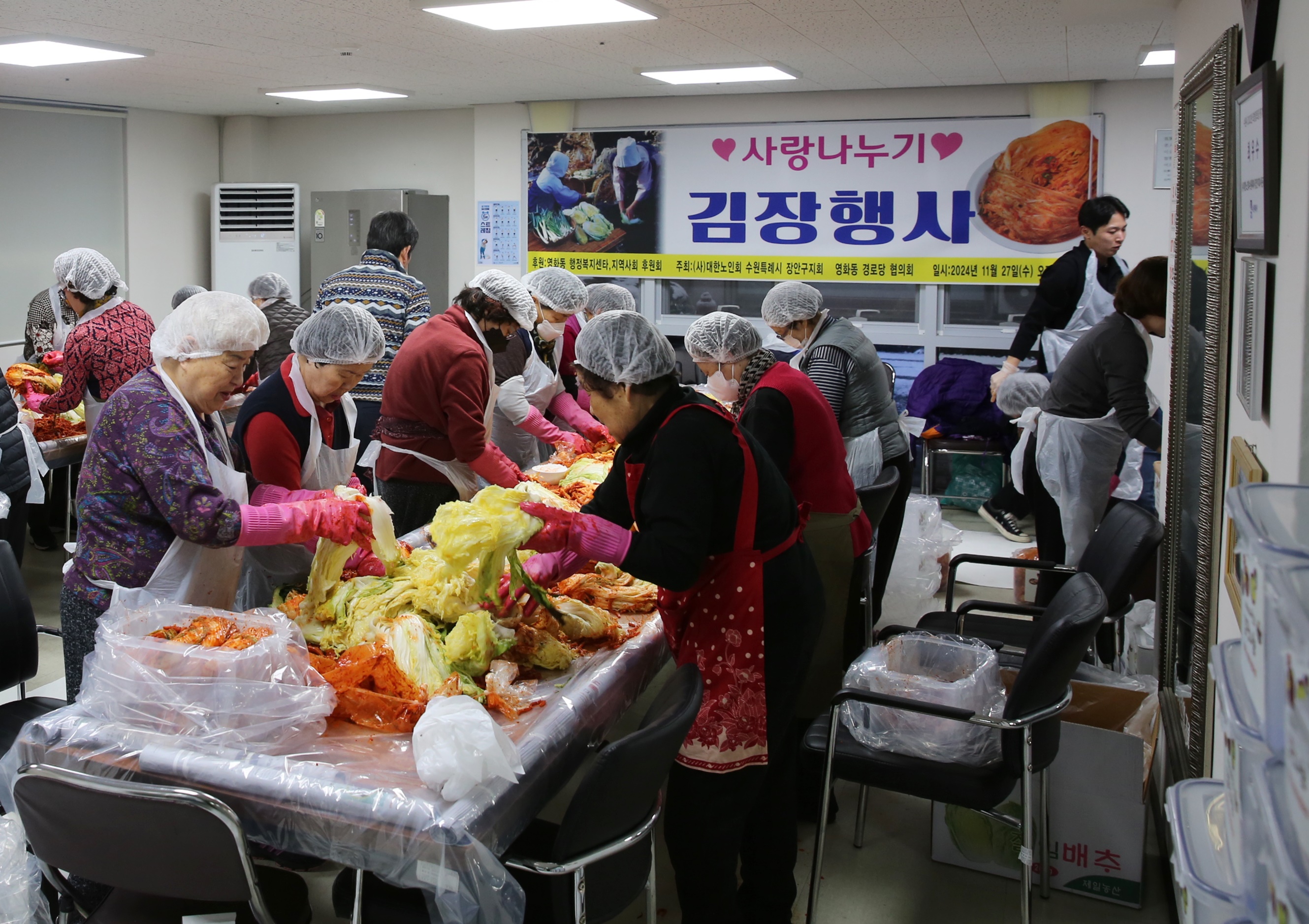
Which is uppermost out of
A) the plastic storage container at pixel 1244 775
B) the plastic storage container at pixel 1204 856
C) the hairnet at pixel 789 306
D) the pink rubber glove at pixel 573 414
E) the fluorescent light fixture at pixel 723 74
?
the fluorescent light fixture at pixel 723 74

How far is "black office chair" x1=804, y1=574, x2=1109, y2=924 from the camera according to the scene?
92.3 inches

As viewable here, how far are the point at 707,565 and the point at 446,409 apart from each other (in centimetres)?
156

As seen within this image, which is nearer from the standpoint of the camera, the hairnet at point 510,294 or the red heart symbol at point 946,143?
the hairnet at point 510,294

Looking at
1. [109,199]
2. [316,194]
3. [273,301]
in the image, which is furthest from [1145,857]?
[109,199]

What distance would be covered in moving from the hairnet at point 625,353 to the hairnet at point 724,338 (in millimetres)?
1362

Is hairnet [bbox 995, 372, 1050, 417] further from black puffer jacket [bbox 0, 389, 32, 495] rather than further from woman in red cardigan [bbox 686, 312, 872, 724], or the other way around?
black puffer jacket [bbox 0, 389, 32, 495]

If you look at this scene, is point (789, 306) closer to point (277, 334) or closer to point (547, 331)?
point (547, 331)

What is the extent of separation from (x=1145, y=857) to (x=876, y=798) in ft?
2.55

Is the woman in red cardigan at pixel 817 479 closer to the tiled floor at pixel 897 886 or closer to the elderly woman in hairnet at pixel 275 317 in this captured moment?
the tiled floor at pixel 897 886

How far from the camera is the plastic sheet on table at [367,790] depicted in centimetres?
167

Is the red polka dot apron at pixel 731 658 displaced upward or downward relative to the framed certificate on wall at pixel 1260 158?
downward

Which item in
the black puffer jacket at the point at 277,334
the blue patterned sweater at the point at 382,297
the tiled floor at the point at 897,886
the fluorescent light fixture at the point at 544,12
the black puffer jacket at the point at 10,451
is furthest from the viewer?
the black puffer jacket at the point at 277,334

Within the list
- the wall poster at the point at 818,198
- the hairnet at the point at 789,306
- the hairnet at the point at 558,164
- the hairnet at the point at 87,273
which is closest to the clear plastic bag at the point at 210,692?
the hairnet at the point at 789,306

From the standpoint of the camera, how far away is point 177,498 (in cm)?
226
